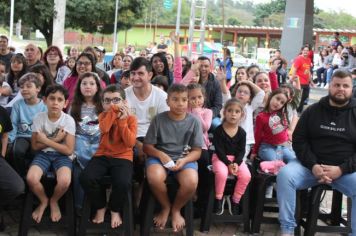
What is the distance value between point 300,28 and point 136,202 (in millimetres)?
13594

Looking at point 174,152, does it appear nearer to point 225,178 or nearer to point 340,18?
A: point 225,178

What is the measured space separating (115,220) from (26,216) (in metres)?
0.73

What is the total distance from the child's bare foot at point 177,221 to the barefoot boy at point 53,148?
961 millimetres

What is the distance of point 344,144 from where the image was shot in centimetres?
413

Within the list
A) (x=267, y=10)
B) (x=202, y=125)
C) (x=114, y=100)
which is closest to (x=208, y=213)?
(x=202, y=125)

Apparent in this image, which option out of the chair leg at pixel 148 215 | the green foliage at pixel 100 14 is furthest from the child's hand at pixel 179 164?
the green foliage at pixel 100 14

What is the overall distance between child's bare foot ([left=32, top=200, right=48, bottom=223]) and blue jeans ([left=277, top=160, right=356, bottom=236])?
205cm

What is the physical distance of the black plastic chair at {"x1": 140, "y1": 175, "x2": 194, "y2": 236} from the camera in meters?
3.97

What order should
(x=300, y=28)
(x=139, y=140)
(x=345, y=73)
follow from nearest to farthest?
(x=345, y=73)
(x=139, y=140)
(x=300, y=28)

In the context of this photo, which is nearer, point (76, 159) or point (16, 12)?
point (76, 159)

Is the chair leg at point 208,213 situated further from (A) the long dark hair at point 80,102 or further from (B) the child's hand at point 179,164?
(A) the long dark hair at point 80,102

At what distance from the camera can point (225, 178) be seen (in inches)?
163

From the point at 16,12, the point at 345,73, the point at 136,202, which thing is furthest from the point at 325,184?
the point at 16,12

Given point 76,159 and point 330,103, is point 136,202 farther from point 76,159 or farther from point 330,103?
point 330,103
